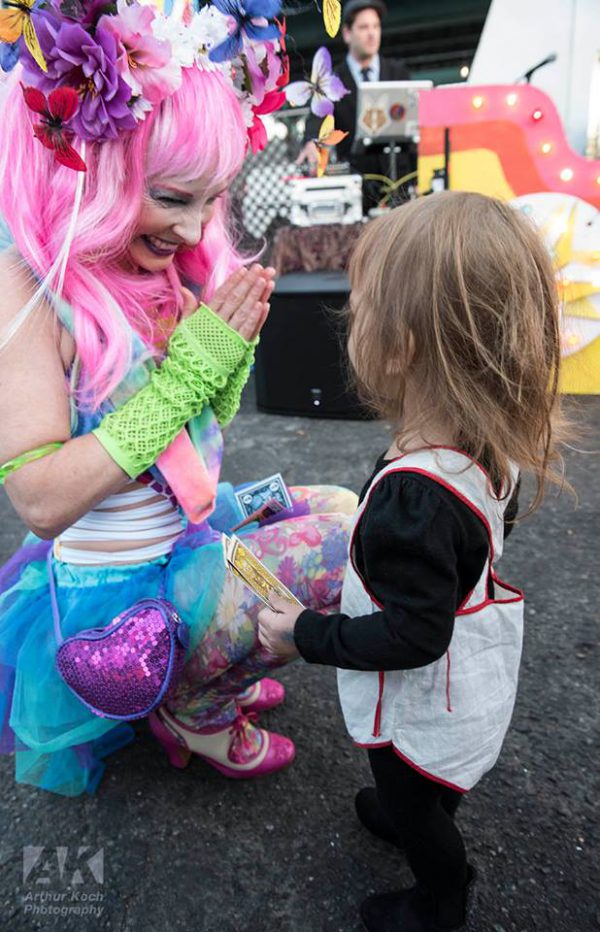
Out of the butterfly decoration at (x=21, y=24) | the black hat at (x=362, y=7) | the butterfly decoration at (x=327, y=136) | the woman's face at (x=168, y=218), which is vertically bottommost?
the woman's face at (x=168, y=218)

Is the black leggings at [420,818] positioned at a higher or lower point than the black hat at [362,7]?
lower

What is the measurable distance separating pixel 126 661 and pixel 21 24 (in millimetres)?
976

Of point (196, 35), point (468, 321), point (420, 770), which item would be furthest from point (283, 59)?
point (420, 770)

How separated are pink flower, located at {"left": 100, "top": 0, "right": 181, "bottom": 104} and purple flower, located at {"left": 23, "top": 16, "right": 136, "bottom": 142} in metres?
0.02

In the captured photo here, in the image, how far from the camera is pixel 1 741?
133cm

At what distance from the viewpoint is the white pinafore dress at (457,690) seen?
3.13ft

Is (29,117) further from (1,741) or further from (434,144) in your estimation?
(434,144)

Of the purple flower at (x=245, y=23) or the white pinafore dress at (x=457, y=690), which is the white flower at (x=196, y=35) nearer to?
the purple flower at (x=245, y=23)

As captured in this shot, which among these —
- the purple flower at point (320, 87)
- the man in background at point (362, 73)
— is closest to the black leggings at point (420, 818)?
the purple flower at point (320, 87)

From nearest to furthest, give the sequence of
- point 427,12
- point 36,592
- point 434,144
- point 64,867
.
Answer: point 64,867 < point 36,592 < point 434,144 < point 427,12

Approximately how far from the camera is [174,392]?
44.2 inches

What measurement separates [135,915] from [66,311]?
1.05 metres

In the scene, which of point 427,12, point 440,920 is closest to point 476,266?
point 440,920

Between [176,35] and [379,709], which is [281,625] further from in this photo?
[176,35]
